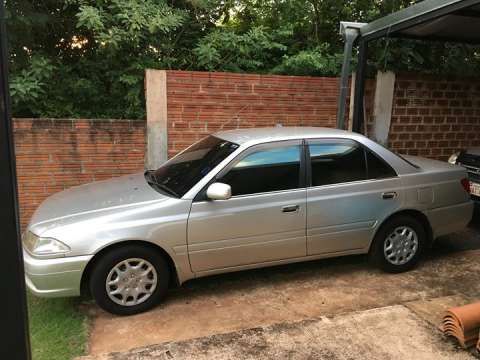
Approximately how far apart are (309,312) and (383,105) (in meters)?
4.57

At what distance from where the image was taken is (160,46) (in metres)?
6.75

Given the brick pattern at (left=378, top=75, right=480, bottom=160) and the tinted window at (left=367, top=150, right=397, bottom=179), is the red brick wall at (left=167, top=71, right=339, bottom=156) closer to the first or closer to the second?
the brick pattern at (left=378, top=75, right=480, bottom=160)

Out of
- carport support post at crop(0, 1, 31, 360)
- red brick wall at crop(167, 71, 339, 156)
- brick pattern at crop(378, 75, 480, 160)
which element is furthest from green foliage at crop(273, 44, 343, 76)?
carport support post at crop(0, 1, 31, 360)

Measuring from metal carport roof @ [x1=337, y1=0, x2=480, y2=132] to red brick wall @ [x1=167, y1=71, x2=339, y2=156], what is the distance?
37cm

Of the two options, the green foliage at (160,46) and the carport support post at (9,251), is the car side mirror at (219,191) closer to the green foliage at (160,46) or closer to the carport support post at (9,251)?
the carport support post at (9,251)

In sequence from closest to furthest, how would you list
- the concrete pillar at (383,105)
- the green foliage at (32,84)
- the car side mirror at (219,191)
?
the car side mirror at (219,191), the green foliage at (32,84), the concrete pillar at (383,105)

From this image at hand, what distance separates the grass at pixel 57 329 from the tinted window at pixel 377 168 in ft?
10.4

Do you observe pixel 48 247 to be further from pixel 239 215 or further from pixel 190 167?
pixel 239 215

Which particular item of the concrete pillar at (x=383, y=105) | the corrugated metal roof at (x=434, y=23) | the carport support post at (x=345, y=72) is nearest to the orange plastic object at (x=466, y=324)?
the corrugated metal roof at (x=434, y=23)

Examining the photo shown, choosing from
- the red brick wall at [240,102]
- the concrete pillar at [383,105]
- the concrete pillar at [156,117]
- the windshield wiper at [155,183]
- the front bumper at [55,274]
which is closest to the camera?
the front bumper at [55,274]

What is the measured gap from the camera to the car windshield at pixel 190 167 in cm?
415

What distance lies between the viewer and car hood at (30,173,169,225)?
391 cm

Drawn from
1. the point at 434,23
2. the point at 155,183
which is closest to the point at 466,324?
the point at 155,183

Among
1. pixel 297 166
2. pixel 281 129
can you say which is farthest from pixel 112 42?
pixel 297 166
